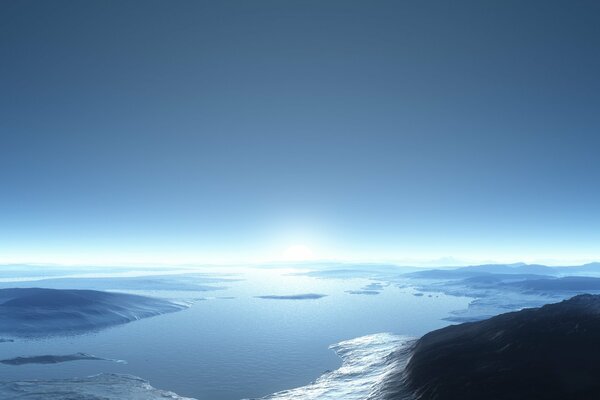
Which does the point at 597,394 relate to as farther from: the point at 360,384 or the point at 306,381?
the point at 306,381

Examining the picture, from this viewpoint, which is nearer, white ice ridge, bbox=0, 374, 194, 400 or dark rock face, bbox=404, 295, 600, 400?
dark rock face, bbox=404, 295, 600, 400

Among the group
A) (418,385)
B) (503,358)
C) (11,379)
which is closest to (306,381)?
(418,385)

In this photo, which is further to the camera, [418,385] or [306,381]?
[306,381]

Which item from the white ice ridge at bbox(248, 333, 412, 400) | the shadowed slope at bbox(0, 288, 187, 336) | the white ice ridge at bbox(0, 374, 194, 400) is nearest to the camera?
the white ice ridge at bbox(0, 374, 194, 400)

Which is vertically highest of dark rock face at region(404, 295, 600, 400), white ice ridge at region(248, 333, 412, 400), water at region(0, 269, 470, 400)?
dark rock face at region(404, 295, 600, 400)

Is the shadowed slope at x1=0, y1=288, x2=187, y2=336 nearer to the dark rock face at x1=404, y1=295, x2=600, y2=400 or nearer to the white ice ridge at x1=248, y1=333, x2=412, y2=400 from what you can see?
the white ice ridge at x1=248, y1=333, x2=412, y2=400

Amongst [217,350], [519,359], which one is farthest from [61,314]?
[519,359]

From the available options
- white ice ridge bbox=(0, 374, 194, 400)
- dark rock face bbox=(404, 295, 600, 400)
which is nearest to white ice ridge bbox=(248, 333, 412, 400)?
dark rock face bbox=(404, 295, 600, 400)

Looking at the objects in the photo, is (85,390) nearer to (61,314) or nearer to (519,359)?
(519,359)
